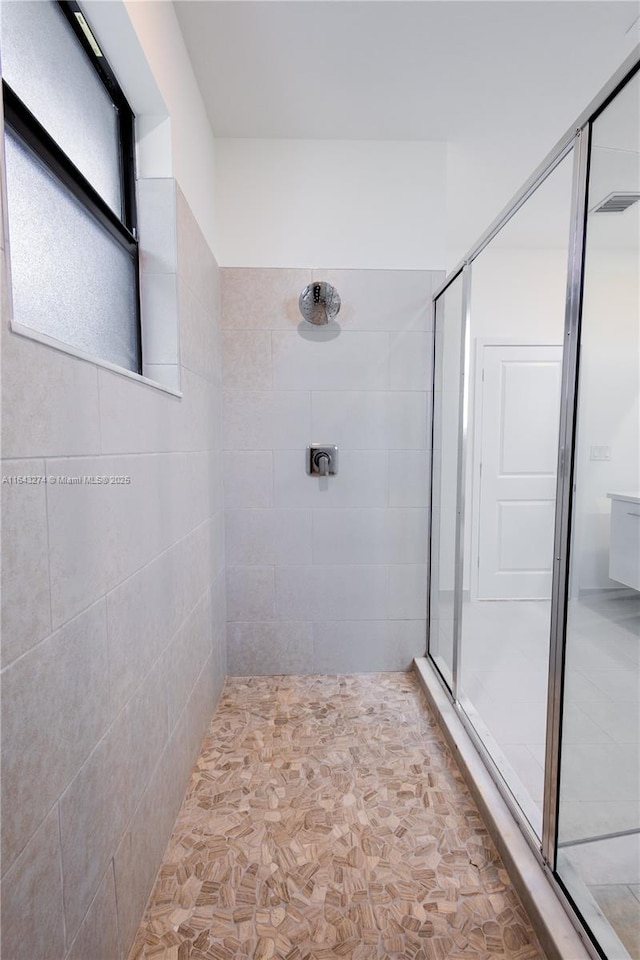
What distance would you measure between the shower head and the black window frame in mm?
842

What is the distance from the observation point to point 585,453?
111 centimetres

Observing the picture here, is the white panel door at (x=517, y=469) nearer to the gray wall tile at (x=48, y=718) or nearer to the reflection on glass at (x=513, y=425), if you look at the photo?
the reflection on glass at (x=513, y=425)

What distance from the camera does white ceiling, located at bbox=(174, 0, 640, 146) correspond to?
1.51 m

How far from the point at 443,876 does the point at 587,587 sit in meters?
0.90

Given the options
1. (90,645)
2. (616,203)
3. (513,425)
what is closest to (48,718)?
(90,645)

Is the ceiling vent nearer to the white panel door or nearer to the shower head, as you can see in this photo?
the shower head

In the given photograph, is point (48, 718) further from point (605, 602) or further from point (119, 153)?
point (119, 153)

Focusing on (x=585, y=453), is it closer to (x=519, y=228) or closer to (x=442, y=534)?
(x=442, y=534)

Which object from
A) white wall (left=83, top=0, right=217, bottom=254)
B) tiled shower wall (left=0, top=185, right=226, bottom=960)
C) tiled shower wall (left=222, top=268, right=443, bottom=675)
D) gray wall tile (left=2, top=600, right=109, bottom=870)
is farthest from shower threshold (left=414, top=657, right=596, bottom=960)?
white wall (left=83, top=0, right=217, bottom=254)

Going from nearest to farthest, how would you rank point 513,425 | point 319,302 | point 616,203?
point 616,203
point 319,302
point 513,425

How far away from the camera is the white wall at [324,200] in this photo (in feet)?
7.08

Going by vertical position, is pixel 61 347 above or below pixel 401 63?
below

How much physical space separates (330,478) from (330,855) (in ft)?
4.84

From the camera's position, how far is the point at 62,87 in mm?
1074
